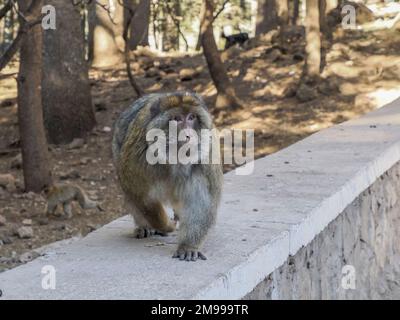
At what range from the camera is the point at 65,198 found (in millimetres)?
6641

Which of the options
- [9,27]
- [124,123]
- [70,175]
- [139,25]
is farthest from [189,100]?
[9,27]

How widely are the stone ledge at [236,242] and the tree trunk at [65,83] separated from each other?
5.07m

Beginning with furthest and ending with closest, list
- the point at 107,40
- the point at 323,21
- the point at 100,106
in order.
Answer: the point at 107,40
the point at 323,21
the point at 100,106

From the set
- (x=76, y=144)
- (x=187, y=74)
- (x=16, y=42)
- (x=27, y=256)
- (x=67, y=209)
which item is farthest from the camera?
(x=187, y=74)

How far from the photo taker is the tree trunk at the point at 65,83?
9.49m

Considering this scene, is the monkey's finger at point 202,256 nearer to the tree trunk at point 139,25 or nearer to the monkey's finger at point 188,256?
the monkey's finger at point 188,256

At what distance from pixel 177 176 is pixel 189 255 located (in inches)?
13.3

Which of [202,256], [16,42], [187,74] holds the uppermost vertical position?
[16,42]

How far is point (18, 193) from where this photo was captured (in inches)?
294

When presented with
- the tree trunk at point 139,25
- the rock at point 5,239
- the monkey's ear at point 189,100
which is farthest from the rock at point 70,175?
the tree trunk at point 139,25

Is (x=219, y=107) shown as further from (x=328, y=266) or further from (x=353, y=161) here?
(x=328, y=266)

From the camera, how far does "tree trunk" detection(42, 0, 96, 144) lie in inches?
374

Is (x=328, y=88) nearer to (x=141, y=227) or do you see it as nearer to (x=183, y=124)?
(x=141, y=227)
